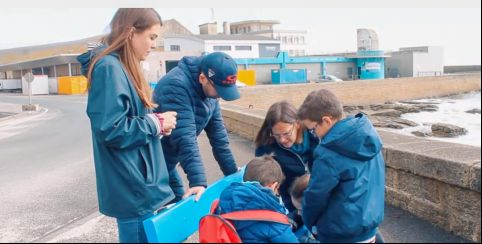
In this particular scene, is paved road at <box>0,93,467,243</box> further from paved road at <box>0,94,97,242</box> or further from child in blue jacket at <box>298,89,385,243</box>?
child in blue jacket at <box>298,89,385,243</box>

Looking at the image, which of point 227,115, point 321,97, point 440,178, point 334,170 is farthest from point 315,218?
point 227,115

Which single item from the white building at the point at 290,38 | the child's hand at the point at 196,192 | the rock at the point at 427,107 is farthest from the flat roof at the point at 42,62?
the child's hand at the point at 196,192

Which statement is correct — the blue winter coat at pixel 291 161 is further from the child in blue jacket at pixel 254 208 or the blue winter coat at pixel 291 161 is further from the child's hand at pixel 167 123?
the child's hand at pixel 167 123

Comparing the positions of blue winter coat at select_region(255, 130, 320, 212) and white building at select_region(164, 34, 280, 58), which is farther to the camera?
white building at select_region(164, 34, 280, 58)

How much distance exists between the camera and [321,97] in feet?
8.64

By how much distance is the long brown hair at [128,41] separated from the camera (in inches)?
91.4

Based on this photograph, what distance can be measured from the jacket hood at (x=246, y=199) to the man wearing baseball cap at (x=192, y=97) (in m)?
0.32

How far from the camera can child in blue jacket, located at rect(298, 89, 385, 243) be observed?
239 cm

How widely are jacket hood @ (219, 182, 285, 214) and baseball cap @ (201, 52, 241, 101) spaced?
65 centimetres

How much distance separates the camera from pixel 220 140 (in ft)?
11.5

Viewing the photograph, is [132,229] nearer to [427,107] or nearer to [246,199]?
[246,199]

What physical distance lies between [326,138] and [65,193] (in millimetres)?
4792

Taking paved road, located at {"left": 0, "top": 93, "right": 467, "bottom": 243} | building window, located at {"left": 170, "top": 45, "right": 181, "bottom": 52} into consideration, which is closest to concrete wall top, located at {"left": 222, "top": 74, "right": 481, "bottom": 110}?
building window, located at {"left": 170, "top": 45, "right": 181, "bottom": 52}

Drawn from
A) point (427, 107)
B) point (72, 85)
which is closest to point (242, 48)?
point (72, 85)
